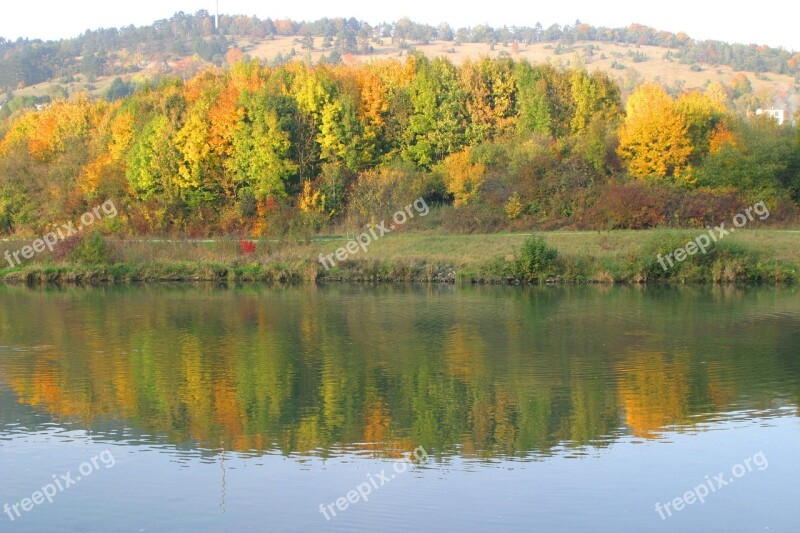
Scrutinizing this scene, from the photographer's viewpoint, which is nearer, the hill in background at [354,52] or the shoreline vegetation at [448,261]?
the shoreline vegetation at [448,261]

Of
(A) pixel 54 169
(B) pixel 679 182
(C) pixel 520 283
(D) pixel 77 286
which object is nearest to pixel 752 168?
(B) pixel 679 182

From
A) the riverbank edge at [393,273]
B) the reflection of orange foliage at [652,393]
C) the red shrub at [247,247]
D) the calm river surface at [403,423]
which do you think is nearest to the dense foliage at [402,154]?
the red shrub at [247,247]

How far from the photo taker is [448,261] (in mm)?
37000

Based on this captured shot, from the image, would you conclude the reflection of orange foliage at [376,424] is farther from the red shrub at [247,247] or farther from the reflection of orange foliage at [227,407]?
the red shrub at [247,247]

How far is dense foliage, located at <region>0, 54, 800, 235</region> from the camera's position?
45.7 metres

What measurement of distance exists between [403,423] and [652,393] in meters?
4.40

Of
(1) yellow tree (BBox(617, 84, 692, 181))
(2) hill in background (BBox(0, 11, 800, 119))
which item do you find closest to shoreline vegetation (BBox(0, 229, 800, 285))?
(1) yellow tree (BBox(617, 84, 692, 181))

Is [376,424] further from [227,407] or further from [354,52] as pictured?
[354,52]

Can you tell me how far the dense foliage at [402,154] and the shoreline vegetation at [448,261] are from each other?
4.41m

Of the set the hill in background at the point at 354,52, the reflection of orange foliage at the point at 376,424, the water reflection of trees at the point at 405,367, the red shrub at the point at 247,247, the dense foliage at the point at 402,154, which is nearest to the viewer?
the reflection of orange foliage at the point at 376,424

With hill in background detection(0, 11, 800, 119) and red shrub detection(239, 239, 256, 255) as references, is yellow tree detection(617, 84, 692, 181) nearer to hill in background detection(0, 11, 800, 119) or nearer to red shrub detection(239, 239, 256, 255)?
red shrub detection(239, 239, 256, 255)

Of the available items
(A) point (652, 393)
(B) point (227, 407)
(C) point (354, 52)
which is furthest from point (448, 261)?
(C) point (354, 52)

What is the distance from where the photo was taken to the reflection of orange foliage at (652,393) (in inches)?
555

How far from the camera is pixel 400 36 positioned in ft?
599
